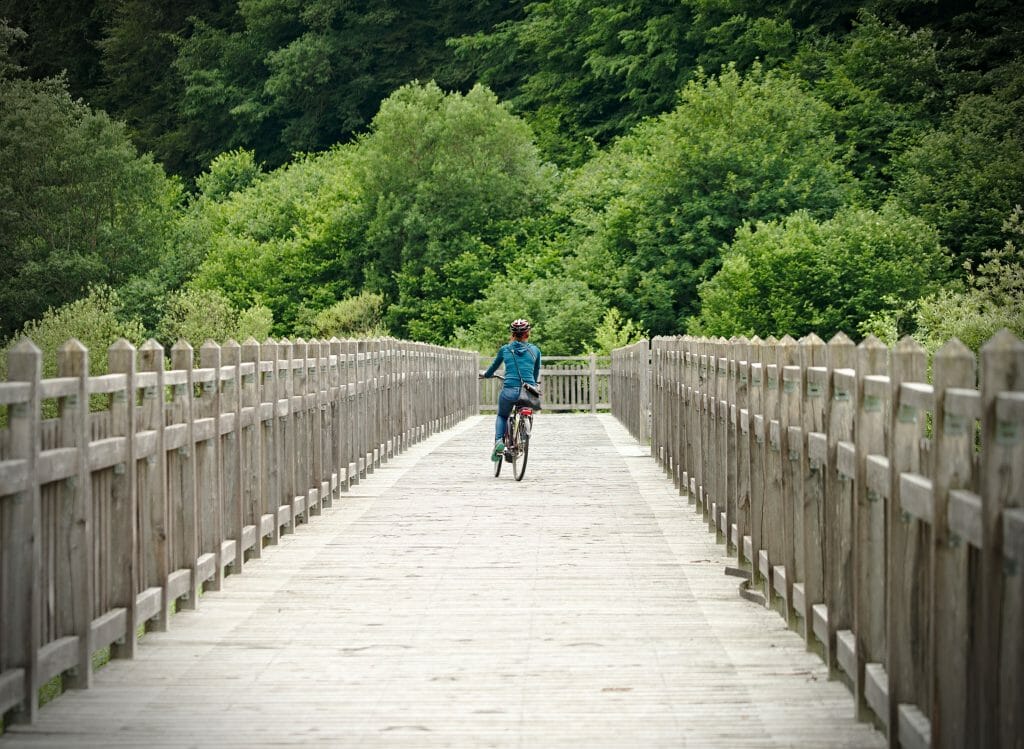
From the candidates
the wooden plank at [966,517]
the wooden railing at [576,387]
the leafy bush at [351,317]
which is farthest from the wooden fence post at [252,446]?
the leafy bush at [351,317]

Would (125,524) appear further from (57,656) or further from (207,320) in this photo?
(207,320)

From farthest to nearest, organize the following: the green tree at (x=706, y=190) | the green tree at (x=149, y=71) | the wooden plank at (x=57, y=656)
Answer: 1. the green tree at (x=149, y=71)
2. the green tree at (x=706, y=190)
3. the wooden plank at (x=57, y=656)

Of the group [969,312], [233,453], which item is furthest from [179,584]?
[969,312]

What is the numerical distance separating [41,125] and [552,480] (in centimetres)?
4870

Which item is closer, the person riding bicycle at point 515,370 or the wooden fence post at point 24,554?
the wooden fence post at point 24,554

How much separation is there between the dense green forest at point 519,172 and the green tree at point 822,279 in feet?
0.32

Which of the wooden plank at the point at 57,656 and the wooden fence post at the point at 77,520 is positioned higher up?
the wooden fence post at the point at 77,520

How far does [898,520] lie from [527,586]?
4.19m

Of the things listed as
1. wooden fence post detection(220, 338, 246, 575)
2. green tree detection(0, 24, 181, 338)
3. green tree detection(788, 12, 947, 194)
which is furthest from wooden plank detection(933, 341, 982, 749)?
green tree detection(0, 24, 181, 338)

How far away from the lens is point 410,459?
21141 mm

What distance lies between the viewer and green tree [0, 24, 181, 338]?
194ft

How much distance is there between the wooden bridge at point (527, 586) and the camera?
16.4 ft

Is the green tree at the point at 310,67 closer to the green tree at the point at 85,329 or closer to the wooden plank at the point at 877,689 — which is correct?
the green tree at the point at 85,329

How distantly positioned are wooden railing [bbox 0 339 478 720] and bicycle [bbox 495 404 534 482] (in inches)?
165
